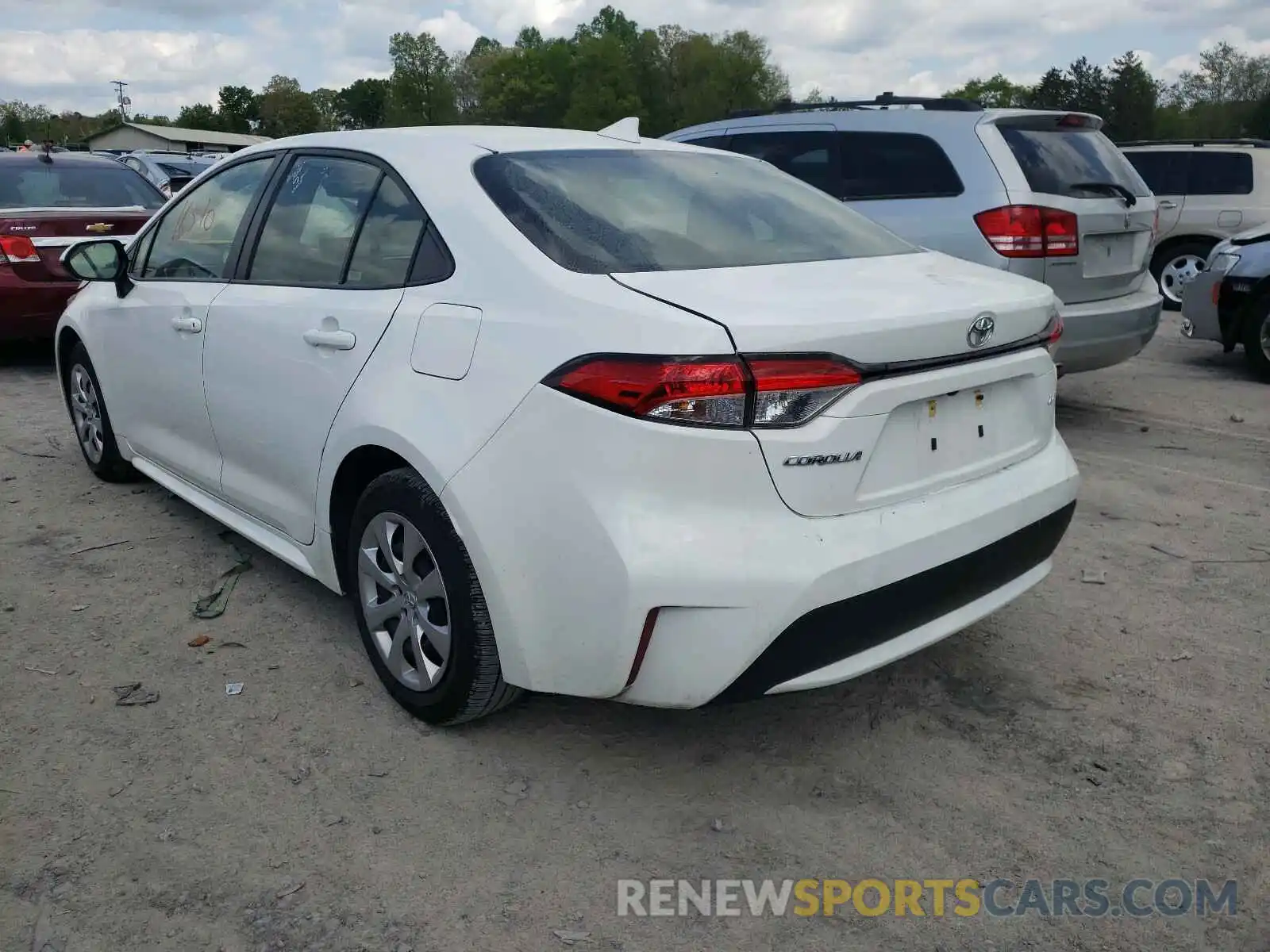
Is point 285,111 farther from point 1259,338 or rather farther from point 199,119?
point 1259,338

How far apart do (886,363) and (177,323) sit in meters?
2.75

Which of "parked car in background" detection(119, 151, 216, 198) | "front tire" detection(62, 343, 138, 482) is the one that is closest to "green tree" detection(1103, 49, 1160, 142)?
"parked car in background" detection(119, 151, 216, 198)

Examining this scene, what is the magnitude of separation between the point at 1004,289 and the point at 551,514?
4.59ft

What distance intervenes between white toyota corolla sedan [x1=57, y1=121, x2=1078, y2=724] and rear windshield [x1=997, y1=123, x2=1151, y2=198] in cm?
276

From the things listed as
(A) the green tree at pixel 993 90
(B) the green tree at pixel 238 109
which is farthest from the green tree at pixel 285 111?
(A) the green tree at pixel 993 90

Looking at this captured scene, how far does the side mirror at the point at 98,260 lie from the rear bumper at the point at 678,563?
263cm

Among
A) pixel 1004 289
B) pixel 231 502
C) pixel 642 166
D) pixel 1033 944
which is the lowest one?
pixel 1033 944

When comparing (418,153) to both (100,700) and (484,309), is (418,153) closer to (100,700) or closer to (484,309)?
(484,309)

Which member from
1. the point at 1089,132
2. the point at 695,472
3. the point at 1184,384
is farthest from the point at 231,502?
the point at 1184,384

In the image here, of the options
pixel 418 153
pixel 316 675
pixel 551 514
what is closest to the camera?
pixel 551 514

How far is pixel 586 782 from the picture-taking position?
2.84 m

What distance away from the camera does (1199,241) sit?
11.8 m

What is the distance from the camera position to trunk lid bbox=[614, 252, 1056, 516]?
2383mm

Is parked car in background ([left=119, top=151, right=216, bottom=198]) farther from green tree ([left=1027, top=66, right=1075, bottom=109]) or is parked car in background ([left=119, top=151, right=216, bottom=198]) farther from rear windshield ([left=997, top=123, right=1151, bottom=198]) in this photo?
green tree ([left=1027, top=66, right=1075, bottom=109])
